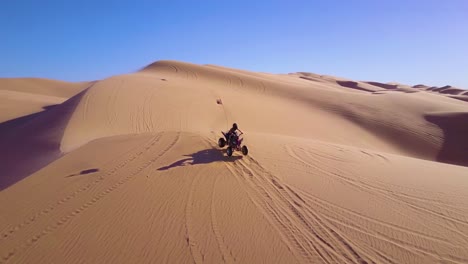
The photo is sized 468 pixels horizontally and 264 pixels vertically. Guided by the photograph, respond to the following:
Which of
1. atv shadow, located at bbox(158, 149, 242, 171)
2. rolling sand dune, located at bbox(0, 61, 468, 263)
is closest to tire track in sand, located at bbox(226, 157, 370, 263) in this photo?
rolling sand dune, located at bbox(0, 61, 468, 263)

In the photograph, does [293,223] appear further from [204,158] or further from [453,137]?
[453,137]

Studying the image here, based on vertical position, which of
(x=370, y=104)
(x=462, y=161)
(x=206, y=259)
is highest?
(x=206, y=259)

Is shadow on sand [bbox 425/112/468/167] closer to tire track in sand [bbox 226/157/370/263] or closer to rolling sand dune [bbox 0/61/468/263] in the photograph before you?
rolling sand dune [bbox 0/61/468/263]

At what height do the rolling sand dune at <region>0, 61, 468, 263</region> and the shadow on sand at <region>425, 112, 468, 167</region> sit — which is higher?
the rolling sand dune at <region>0, 61, 468, 263</region>

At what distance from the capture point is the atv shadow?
7.47 m

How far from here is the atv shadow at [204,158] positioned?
7.47m

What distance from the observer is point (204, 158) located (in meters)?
7.90

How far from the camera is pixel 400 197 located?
6.25 m

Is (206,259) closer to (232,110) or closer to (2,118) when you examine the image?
(232,110)

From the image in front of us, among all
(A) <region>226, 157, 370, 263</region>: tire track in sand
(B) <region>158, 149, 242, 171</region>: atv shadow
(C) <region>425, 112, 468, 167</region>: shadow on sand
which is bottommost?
(C) <region>425, 112, 468, 167</region>: shadow on sand

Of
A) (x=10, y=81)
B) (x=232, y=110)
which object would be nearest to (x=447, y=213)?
(x=232, y=110)

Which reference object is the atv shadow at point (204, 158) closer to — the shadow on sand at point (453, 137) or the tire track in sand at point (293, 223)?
the tire track in sand at point (293, 223)

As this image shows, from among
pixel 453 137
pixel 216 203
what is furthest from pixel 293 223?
pixel 453 137

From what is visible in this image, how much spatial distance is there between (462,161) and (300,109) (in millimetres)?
8558
